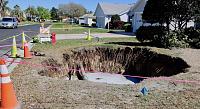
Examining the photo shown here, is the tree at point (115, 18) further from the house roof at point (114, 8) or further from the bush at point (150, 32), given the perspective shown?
the bush at point (150, 32)

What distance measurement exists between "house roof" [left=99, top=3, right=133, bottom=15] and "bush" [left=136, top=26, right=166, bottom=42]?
39.3 metres

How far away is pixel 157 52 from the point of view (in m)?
14.9

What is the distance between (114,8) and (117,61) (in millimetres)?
45405

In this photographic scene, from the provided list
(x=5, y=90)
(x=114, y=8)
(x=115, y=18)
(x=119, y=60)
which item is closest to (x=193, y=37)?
(x=119, y=60)

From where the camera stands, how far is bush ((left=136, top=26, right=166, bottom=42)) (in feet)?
58.2

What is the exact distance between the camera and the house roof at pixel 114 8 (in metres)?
58.0

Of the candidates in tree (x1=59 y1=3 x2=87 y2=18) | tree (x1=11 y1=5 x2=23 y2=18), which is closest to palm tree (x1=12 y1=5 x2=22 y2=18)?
tree (x1=11 y1=5 x2=23 y2=18)

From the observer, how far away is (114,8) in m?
60.3

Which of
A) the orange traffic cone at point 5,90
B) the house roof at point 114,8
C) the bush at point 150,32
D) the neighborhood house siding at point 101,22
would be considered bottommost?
the orange traffic cone at point 5,90

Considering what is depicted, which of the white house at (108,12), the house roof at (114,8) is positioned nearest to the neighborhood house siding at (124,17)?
the white house at (108,12)

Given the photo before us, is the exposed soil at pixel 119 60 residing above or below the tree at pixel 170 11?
below

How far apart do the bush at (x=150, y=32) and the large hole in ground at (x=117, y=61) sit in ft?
7.67

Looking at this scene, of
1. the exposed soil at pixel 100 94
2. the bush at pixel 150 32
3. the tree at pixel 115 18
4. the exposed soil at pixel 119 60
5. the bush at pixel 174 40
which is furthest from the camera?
the tree at pixel 115 18

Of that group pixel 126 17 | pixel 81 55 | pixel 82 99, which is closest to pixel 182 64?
pixel 81 55
